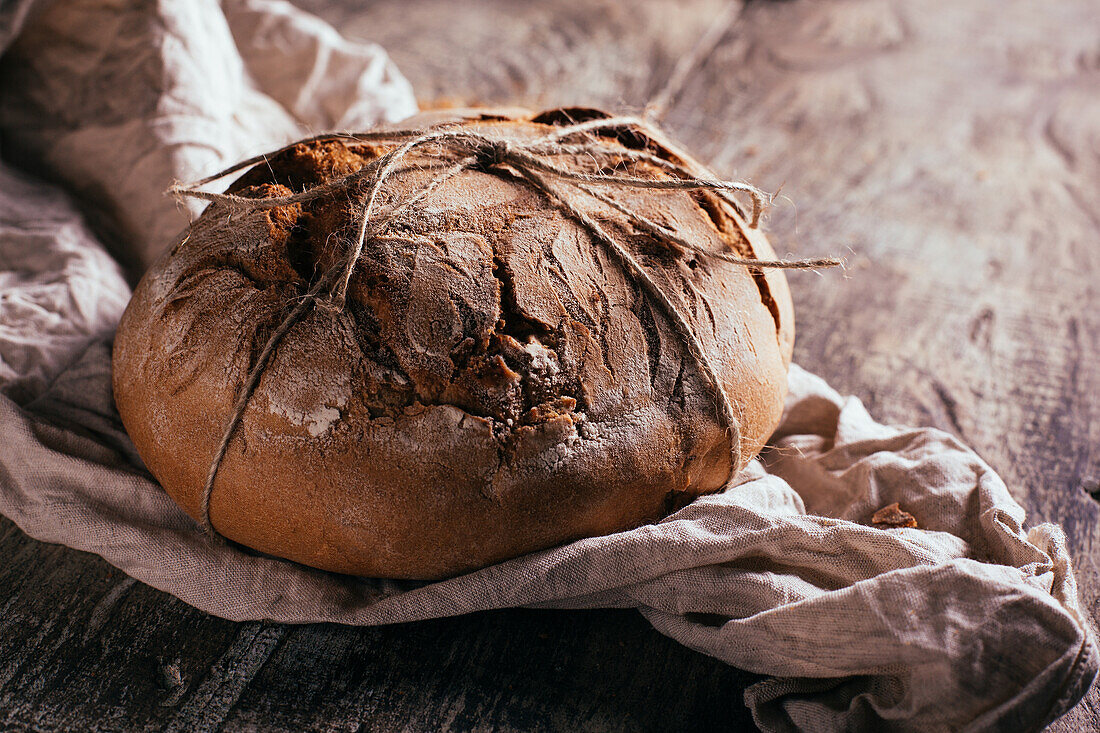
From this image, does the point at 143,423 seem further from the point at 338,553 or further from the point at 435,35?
the point at 435,35

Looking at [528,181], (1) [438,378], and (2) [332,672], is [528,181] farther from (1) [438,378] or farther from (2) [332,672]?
(2) [332,672]

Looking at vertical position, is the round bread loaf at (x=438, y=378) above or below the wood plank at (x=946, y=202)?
below

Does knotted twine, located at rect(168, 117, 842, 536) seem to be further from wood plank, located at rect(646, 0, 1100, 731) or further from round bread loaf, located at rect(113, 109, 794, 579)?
wood plank, located at rect(646, 0, 1100, 731)

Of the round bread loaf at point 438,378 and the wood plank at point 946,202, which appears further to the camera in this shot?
the wood plank at point 946,202

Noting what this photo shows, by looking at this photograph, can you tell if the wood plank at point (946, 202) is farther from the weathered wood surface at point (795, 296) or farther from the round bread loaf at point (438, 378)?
the round bread loaf at point (438, 378)

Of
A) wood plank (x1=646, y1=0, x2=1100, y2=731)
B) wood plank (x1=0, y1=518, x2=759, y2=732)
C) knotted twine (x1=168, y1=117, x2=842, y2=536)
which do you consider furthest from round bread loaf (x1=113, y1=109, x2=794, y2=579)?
wood plank (x1=646, y1=0, x2=1100, y2=731)

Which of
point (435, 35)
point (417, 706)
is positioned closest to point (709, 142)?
point (435, 35)

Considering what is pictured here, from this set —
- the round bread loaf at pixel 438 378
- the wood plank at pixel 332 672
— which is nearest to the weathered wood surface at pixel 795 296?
the wood plank at pixel 332 672

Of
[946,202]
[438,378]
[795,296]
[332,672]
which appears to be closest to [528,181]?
[438,378]
